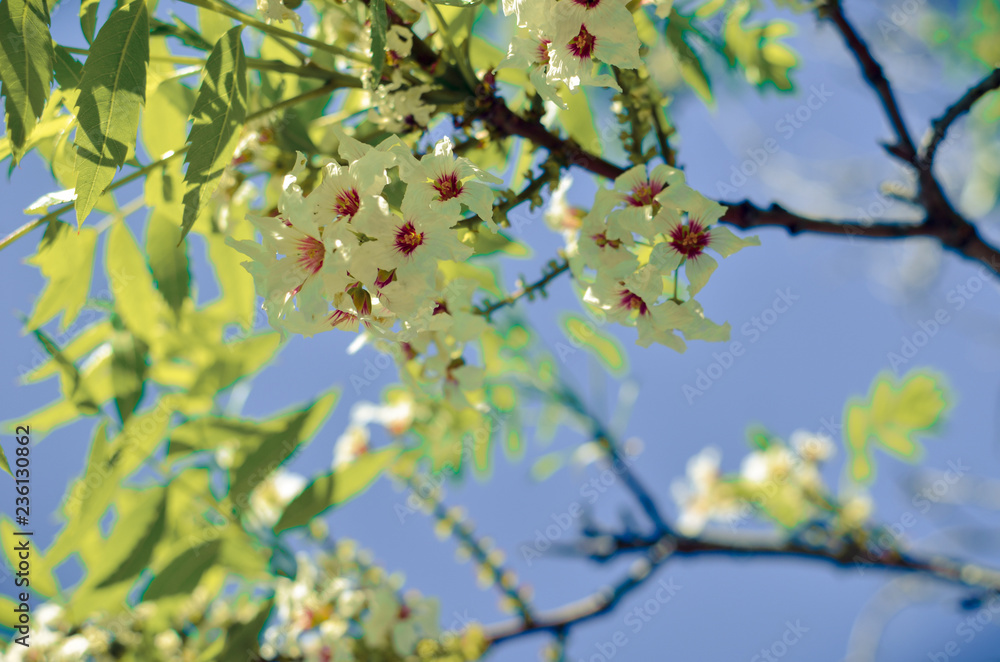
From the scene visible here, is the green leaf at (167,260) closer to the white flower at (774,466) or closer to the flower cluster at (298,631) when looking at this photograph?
the flower cluster at (298,631)

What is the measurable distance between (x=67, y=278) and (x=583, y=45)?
1.40 metres

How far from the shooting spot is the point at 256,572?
1.76 metres

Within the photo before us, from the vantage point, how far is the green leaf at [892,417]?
2.58m

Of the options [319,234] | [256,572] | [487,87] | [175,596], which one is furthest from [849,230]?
[175,596]

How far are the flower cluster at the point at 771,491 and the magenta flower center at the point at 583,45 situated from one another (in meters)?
2.21

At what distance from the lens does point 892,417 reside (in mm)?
2607

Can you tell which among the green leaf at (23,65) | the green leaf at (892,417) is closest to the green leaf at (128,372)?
the green leaf at (23,65)

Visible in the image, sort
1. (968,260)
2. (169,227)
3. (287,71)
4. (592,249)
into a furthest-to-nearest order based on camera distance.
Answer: (968,260) < (169,227) < (287,71) < (592,249)

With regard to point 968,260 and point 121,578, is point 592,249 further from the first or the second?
point 121,578

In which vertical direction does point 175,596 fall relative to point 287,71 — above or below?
below

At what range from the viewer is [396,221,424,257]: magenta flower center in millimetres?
993

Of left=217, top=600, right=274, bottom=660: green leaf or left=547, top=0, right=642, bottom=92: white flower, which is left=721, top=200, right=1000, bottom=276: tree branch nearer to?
left=547, top=0, right=642, bottom=92: white flower

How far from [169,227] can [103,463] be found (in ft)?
2.15

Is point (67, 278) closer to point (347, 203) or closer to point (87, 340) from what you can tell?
point (87, 340)
